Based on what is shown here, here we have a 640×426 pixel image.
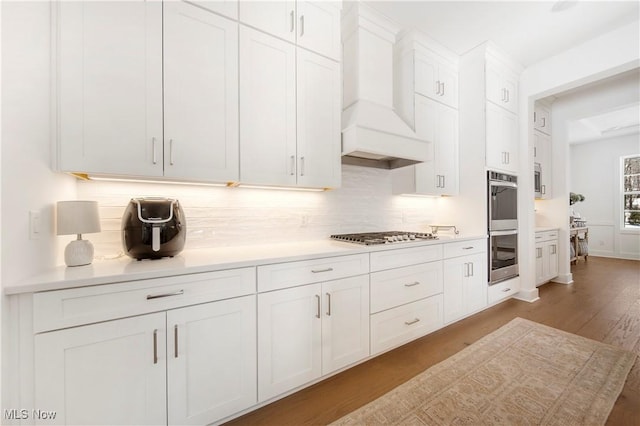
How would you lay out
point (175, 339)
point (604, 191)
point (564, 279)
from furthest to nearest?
point (604, 191), point (564, 279), point (175, 339)

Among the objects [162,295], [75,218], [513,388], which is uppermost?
[75,218]

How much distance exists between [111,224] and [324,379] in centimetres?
176

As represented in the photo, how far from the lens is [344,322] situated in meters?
1.78

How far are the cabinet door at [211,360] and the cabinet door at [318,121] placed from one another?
1026 millimetres

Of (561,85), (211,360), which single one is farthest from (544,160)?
(211,360)

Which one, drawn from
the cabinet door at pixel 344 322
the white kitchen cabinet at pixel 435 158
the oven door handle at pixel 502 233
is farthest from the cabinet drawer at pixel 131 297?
the oven door handle at pixel 502 233

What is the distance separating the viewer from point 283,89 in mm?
1804

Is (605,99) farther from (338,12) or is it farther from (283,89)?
(283,89)

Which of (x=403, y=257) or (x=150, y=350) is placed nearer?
(x=150, y=350)

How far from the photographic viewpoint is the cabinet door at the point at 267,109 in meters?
1.67

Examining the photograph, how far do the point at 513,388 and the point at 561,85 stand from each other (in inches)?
134

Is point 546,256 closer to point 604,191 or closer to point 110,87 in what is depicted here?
point 604,191

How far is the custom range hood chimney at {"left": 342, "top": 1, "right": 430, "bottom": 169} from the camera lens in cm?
212

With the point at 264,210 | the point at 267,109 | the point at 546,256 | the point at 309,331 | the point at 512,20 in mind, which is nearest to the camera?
the point at 309,331
